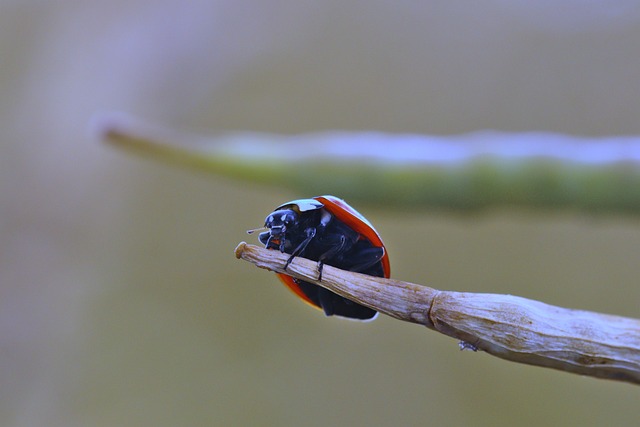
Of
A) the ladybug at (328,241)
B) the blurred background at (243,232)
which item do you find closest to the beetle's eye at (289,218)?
the ladybug at (328,241)

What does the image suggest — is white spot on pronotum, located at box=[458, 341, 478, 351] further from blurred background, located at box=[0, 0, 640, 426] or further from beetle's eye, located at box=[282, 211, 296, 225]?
blurred background, located at box=[0, 0, 640, 426]

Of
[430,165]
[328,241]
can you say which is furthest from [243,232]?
[328,241]

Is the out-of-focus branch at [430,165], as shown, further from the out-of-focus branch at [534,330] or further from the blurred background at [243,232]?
the blurred background at [243,232]

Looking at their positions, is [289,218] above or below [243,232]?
above

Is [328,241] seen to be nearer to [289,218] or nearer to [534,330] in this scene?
[289,218]

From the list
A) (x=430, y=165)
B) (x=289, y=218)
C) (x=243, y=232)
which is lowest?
(x=243, y=232)

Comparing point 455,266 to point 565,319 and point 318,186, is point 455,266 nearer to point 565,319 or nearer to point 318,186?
Result: point 318,186

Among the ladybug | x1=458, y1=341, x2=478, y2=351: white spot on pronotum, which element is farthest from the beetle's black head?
x1=458, y1=341, x2=478, y2=351: white spot on pronotum
